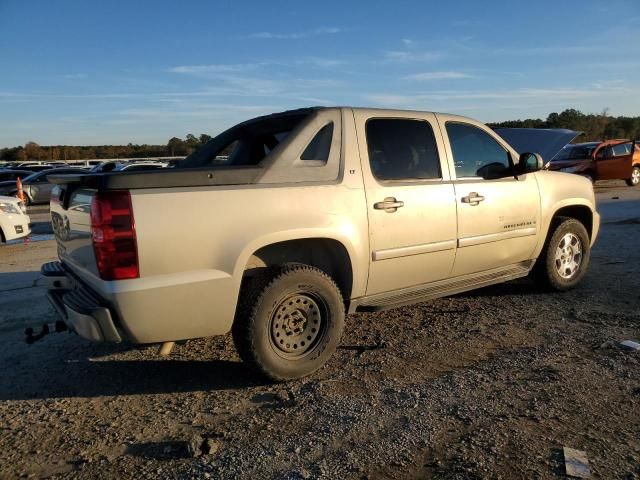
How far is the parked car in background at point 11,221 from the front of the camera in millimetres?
9219

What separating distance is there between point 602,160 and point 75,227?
19660 mm

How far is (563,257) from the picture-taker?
5633 mm

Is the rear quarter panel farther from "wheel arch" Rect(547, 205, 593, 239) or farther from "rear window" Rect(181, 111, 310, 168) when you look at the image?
"wheel arch" Rect(547, 205, 593, 239)

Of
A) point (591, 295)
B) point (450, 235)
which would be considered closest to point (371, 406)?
point (450, 235)

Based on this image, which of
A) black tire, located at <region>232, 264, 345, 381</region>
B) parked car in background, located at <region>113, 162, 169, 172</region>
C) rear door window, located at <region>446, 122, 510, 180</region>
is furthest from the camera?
rear door window, located at <region>446, 122, 510, 180</region>

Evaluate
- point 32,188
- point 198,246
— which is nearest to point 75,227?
point 198,246

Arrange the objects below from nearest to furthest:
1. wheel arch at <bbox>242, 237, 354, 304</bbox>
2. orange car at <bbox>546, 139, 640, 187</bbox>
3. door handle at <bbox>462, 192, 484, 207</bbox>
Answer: wheel arch at <bbox>242, 237, 354, 304</bbox>
door handle at <bbox>462, 192, 484, 207</bbox>
orange car at <bbox>546, 139, 640, 187</bbox>

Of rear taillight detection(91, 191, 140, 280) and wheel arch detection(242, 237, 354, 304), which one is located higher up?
rear taillight detection(91, 191, 140, 280)

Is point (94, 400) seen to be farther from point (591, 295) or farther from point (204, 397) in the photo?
point (591, 295)

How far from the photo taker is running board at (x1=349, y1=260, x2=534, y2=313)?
4160mm

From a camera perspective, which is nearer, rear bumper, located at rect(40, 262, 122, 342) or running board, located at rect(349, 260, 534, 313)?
rear bumper, located at rect(40, 262, 122, 342)

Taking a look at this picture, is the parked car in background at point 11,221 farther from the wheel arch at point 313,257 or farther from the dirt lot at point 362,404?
the wheel arch at point 313,257

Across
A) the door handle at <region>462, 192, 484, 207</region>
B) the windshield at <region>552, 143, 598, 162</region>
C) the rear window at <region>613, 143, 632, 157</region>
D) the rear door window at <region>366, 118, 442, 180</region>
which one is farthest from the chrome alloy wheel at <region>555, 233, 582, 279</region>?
the rear window at <region>613, 143, 632, 157</region>

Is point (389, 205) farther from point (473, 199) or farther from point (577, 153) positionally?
point (577, 153)
